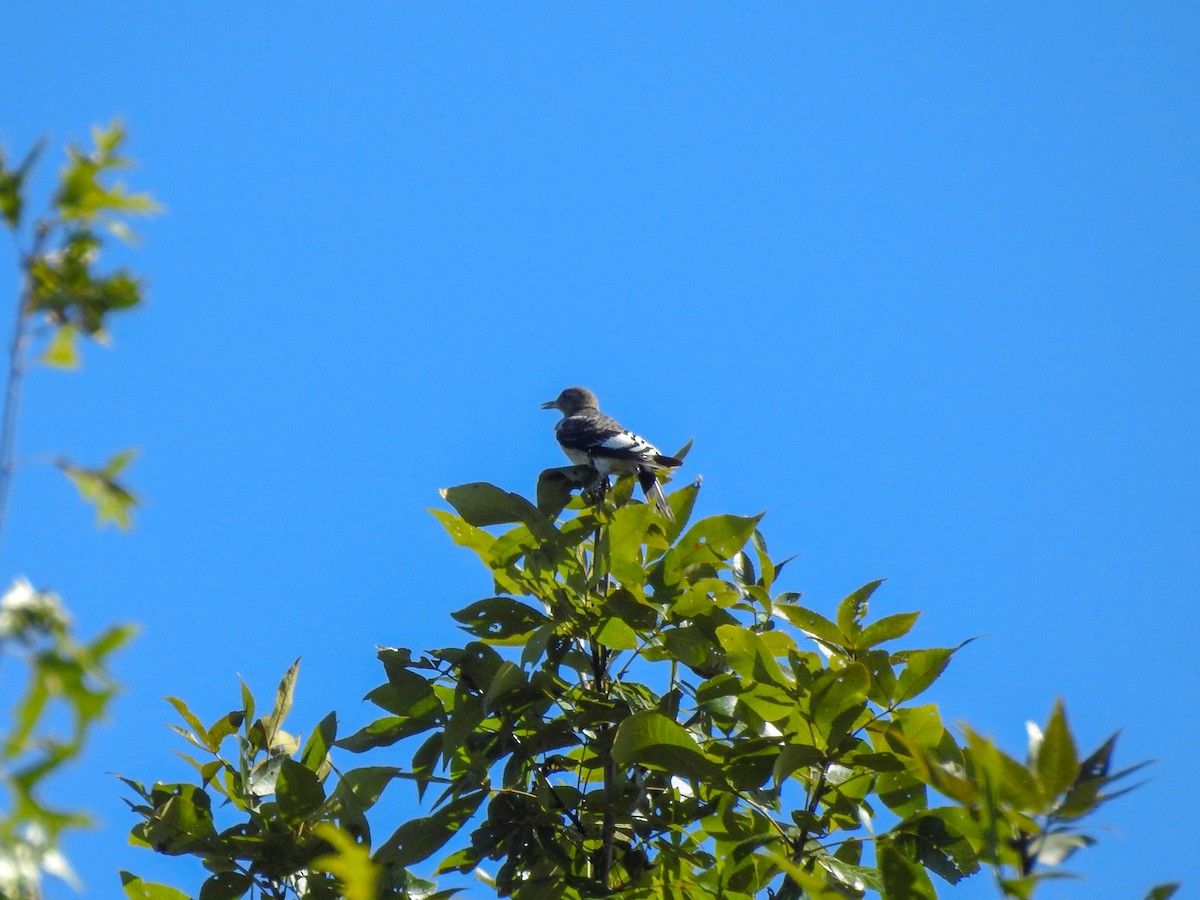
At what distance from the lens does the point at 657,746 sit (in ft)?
11.7

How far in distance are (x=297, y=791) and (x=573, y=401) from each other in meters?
7.30

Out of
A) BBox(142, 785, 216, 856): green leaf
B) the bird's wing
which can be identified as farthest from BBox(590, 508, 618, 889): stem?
the bird's wing

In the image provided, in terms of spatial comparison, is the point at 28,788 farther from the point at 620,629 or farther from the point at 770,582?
the point at 770,582

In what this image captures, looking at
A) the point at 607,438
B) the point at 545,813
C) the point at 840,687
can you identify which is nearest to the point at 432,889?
the point at 545,813

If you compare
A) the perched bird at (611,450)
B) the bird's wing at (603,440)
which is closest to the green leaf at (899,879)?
the perched bird at (611,450)

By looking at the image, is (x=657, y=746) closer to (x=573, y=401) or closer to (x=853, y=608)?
(x=853, y=608)

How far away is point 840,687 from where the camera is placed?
11.5 feet

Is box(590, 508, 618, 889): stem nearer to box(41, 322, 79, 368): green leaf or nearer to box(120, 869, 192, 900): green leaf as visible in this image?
box(120, 869, 192, 900): green leaf

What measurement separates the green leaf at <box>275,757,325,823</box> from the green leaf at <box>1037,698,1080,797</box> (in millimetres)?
2403

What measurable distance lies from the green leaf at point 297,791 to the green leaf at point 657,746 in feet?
3.06

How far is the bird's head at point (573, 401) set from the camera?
10.9 metres

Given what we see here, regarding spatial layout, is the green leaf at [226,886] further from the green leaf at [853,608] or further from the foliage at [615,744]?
the green leaf at [853,608]

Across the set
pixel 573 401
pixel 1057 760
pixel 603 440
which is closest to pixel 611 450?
pixel 603 440

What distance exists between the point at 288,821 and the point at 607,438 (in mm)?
4355
